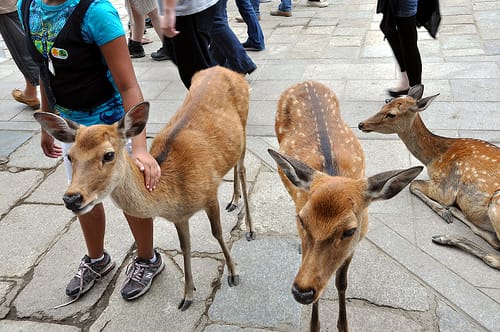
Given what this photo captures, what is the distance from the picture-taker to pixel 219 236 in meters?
2.87

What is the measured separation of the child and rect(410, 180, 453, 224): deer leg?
2.13 meters

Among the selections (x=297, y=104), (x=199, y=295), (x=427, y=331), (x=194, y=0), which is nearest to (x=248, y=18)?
(x=194, y=0)

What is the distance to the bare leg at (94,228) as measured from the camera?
9.21ft

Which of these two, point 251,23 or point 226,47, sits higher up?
point 226,47

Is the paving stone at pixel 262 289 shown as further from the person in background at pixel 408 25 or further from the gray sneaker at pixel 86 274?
the person in background at pixel 408 25

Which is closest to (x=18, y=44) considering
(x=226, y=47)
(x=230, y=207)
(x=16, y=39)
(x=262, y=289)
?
(x=16, y=39)

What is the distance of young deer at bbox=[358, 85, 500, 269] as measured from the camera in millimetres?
3033

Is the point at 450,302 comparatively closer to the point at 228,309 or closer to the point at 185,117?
the point at 228,309

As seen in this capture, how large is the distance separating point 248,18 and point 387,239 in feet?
15.3

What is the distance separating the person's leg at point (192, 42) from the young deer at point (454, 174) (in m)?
1.55

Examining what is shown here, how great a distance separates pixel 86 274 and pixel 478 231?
2688mm

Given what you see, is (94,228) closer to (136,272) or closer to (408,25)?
(136,272)

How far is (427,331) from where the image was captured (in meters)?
2.46

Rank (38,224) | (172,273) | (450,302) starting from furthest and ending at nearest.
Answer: (38,224)
(172,273)
(450,302)
